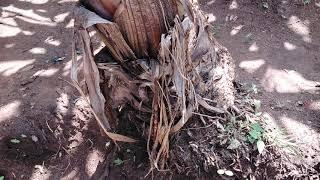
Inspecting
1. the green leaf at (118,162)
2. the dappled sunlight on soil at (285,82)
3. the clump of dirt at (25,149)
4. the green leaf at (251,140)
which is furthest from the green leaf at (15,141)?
the dappled sunlight on soil at (285,82)

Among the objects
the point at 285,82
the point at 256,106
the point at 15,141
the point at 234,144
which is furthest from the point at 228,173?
the point at 15,141

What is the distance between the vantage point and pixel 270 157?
7.04 ft

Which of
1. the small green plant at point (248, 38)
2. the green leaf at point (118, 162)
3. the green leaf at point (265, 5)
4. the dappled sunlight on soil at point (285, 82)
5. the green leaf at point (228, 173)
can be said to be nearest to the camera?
the green leaf at point (228, 173)

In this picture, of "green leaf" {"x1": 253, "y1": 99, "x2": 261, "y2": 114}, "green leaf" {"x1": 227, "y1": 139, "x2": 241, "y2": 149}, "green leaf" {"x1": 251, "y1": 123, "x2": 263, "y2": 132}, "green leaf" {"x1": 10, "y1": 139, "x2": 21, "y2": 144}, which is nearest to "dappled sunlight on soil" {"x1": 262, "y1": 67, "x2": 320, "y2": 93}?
"green leaf" {"x1": 253, "y1": 99, "x2": 261, "y2": 114}

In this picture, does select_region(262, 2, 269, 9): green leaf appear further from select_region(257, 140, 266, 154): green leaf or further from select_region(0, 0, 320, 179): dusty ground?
select_region(257, 140, 266, 154): green leaf

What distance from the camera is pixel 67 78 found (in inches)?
105

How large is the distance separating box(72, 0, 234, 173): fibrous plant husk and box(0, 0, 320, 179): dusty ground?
509mm

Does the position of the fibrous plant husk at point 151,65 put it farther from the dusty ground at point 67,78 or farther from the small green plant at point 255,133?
the dusty ground at point 67,78

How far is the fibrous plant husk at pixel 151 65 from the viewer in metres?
1.64

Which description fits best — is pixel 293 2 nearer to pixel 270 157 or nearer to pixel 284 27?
pixel 284 27

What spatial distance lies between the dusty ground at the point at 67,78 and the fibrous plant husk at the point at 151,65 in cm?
51

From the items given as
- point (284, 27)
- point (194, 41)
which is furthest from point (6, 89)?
point (284, 27)

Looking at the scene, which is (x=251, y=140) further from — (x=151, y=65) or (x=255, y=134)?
(x=151, y=65)

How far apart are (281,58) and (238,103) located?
3.30ft
